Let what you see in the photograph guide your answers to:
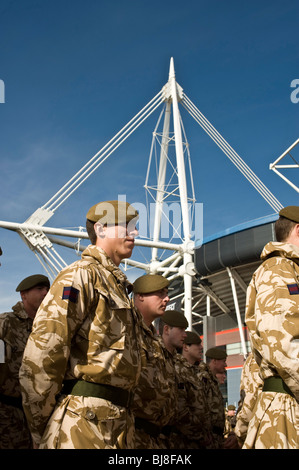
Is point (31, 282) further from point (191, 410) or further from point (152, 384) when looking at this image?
point (191, 410)

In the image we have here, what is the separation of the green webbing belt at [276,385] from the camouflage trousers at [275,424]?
0.02 m

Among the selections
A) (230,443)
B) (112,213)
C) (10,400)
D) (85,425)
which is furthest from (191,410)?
(85,425)

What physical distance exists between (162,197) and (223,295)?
8305 mm

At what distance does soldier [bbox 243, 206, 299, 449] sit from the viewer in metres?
2.26

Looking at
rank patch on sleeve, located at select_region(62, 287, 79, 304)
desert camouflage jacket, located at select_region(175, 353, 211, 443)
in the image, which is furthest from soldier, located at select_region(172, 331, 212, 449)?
rank patch on sleeve, located at select_region(62, 287, 79, 304)

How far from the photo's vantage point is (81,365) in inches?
85.4

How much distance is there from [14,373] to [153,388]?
47.4 inches

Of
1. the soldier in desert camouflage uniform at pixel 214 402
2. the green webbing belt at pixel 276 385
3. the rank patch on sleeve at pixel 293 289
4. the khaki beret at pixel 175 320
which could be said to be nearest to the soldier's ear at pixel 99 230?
the rank patch on sleeve at pixel 293 289

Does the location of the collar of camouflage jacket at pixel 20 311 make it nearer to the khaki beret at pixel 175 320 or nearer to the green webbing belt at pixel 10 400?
the green webbing belt at pixel 10 400

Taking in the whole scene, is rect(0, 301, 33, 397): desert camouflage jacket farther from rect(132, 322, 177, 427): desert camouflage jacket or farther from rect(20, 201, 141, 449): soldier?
rect(20, 201, 141, 449): soldier

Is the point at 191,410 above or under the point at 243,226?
under

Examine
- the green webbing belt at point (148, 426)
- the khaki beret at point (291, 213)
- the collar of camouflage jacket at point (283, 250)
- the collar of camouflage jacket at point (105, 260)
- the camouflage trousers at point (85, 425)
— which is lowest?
the camouflage trousers at point (85, 425)

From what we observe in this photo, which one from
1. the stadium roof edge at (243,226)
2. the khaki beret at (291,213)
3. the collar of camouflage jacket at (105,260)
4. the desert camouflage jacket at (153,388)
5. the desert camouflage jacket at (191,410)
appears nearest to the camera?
the collar of camouflage jacket at (105,260)

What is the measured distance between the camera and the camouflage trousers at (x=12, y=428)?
12.0 feet
